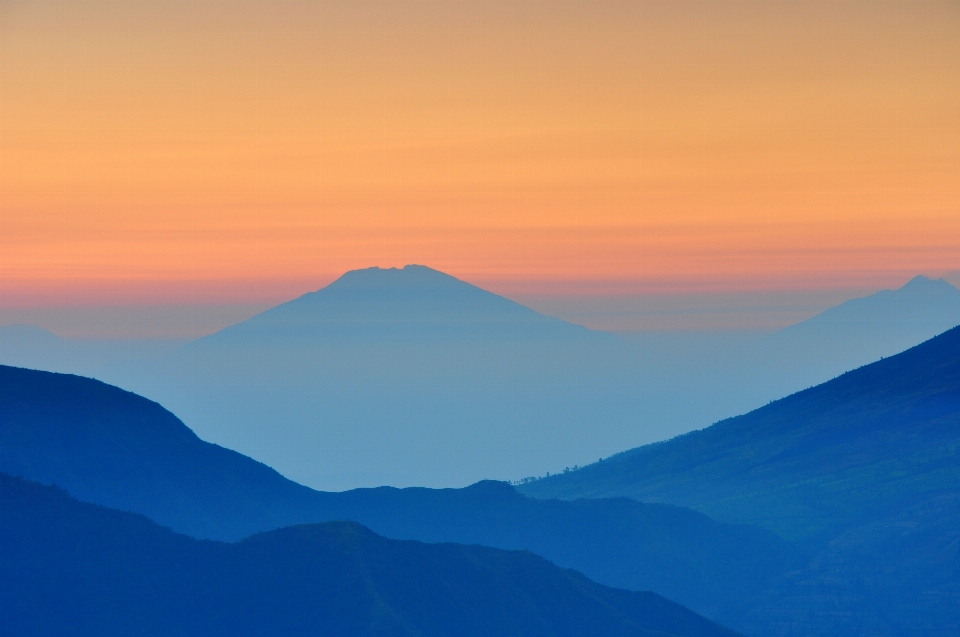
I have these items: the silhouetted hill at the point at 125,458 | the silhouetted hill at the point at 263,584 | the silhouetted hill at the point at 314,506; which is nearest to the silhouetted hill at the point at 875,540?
the silhouetted hill at the point at 314,506

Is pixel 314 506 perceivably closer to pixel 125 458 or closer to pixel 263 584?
pixel 125 458

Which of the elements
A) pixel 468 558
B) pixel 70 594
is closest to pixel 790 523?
pixel 468 558

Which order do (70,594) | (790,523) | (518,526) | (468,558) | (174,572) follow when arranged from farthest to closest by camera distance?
(790,523) < (518,526) < (468,558) < (174,572) < (70,594)

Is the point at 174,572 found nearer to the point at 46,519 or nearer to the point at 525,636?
the point at 46,519

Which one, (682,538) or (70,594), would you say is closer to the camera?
(70,594)

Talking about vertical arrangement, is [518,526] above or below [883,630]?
above

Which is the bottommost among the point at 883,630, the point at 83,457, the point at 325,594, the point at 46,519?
the point at 883,630
